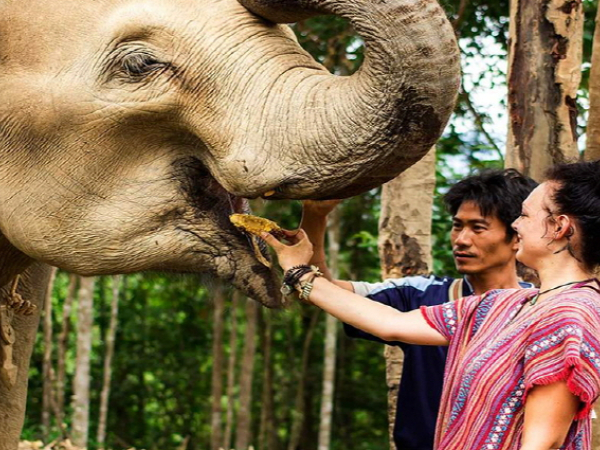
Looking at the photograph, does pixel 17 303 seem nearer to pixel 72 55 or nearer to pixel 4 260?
pixel 4 260

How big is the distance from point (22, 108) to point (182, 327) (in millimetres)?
12191

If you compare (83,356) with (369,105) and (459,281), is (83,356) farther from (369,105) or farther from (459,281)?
(369,105)

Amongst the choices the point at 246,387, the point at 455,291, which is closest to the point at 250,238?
the point at 455,291

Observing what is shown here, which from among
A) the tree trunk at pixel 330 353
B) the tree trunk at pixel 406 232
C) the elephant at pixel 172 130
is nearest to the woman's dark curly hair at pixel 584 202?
the elephant at pixel 172 130

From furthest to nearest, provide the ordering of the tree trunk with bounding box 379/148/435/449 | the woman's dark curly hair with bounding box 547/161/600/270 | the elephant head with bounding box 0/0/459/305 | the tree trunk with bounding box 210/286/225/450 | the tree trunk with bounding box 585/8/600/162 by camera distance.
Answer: the tree trunk with bounding box 210/286/225/450 → the tree trunk with bounding box 379/148/435/449 → the tree trunk with bounding box 585/8/600/162 → the woman's dark curly hair with bounding box 547/161/600/270 → the elephant head with bounding box 0/0/459/305

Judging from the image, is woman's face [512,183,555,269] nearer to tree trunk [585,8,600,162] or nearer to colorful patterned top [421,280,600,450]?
colorful patterned top [421,280,600,450]

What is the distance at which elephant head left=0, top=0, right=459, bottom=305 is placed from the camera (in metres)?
2.30

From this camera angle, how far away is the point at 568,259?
2484 mm

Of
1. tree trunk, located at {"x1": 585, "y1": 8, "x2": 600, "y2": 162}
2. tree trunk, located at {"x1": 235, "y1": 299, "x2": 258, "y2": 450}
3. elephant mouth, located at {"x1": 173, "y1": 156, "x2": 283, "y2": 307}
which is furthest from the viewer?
tree trunk, located at {"x1": 235, "y1": 299, "x2": 258, "y2": 450}

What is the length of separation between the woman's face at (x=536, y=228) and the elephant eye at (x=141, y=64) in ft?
3.25

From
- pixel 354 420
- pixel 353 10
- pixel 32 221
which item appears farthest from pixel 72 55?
pixel 354 420

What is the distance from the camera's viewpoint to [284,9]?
241 cm

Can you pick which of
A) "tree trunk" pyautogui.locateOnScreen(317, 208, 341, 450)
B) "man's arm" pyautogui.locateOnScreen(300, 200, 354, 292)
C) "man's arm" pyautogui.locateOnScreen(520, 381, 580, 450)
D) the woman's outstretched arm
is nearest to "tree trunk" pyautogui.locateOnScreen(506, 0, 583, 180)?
"man's arm" pyautogui.locateOnScreen(300, 200, 354, 292)

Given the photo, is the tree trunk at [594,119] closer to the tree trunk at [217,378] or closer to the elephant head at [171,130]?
the elephant head at [171,130]
